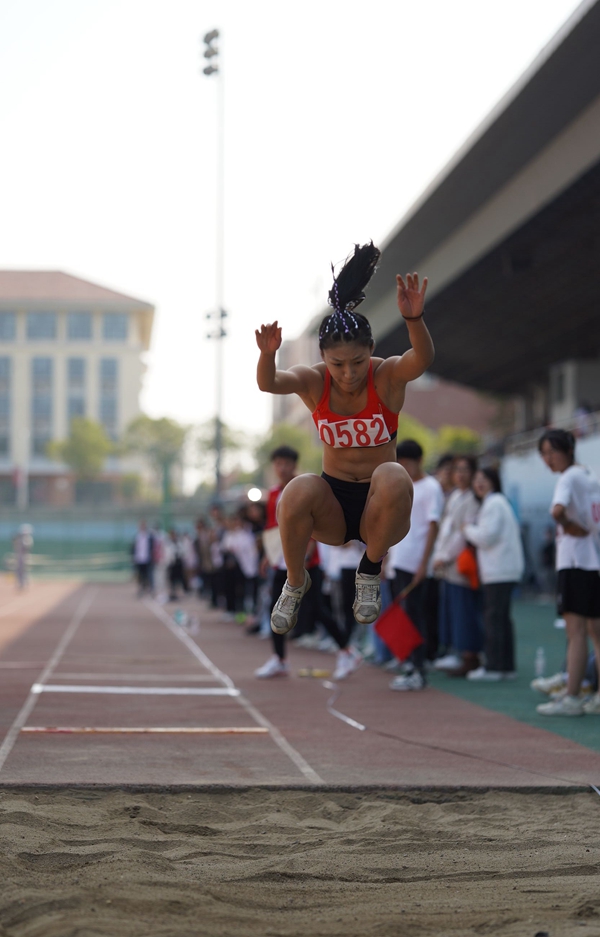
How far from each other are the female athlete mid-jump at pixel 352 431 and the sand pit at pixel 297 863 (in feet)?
3.11

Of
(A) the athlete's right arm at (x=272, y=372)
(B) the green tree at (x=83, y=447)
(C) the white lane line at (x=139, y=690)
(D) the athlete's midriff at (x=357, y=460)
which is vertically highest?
(B) the green tree at (x=83, y=447)

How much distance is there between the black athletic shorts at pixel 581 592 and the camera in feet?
25.3

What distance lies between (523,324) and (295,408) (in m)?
69.3

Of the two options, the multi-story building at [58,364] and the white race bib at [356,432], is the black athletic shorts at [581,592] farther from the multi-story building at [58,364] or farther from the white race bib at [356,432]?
the multi-story building at [58,364]

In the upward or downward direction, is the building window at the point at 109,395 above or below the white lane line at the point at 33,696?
above

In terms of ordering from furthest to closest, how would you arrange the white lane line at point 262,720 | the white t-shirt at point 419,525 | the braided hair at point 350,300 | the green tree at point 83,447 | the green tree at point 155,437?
the green tree at point 155,437 < the green tree at point 83,447 < the white t-shirt at point 419,525 < the white lane line at point 262,720 < the braided hair at point 350,300

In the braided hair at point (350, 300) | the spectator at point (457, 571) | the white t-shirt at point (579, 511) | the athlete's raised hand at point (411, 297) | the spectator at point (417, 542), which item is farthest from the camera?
the spectator at point (457, 571)

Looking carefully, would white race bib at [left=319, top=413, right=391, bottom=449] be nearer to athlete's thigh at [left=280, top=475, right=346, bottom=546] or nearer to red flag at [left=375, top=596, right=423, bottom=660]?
athlete's thigh at [left=280, top=475, right=346, bottom=546]

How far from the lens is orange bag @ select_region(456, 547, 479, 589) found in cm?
1061

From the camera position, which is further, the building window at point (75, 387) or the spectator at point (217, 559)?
the building window at point (75, 387)

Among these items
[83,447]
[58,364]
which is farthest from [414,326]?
[58,364]

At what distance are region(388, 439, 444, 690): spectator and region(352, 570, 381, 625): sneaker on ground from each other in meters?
4.41

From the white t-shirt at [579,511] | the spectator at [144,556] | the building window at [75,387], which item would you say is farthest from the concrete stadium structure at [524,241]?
the building window at [75,387]

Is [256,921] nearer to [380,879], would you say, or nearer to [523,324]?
[380,879]
